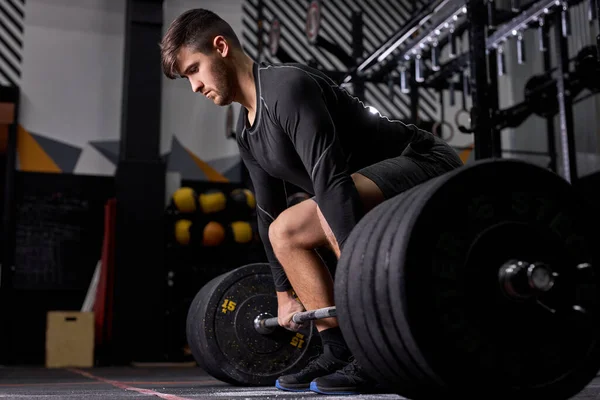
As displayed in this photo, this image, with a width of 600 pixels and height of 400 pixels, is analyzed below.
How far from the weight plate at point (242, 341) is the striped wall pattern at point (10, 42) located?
4.76 meters

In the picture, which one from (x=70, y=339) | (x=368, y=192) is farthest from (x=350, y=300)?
(x=70, y=339)

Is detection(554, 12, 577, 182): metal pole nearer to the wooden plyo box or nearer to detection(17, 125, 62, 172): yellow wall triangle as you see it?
the wooden plyo box

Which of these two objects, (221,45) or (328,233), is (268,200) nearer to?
(328,233)

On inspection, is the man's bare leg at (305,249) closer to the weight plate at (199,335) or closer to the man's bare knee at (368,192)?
the man's bare knee at (368,192)

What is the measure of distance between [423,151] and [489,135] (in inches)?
87.3

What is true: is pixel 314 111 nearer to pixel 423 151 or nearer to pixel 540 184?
pixel 423 151

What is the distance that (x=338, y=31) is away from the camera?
24.8ft

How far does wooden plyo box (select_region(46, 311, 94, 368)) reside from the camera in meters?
5.44

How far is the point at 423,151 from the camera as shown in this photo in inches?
71.6

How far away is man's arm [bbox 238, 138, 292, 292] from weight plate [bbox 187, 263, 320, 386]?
330 millimetres

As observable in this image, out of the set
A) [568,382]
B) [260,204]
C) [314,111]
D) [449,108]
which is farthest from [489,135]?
[449,108]

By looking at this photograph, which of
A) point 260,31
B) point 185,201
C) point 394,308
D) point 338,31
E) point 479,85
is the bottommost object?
point 394,308

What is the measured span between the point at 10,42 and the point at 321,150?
575cm

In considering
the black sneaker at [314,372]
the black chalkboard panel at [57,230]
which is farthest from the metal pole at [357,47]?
the black sneaker at [314,372]
